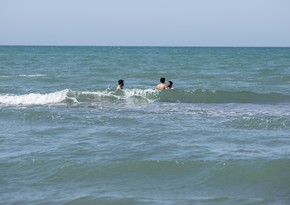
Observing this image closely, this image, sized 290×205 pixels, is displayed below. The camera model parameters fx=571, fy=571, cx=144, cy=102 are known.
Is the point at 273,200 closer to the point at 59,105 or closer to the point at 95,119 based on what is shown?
the point at 95,119

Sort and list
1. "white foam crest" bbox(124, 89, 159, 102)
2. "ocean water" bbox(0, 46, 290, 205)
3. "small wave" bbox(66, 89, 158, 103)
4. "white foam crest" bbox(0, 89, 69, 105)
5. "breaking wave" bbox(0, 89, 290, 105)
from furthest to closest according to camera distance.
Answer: "white foam crest" bbox(124, 89, 159, 102)
"small wave" bbox(66, 89, 158, 103)
"breaking wave" bbox(0, 89, 290, 105)
"white foam crest" bbox(0, 89, 69, 105)
"ocean water" bbox(0, 46, 290, 205)

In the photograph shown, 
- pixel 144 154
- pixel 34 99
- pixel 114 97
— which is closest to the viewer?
pixel 144 154

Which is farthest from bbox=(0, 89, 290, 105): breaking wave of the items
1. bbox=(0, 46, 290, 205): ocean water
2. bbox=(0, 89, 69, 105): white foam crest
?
bbox=(0, 46, 290, 205): ocean water

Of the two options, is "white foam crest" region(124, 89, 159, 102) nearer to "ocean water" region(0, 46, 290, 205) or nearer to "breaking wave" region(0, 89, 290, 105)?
"breaking wave" region(0, 89, 290, 105)

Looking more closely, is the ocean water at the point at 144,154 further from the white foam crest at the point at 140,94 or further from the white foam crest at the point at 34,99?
Result: the white foam crest at the point at 140,94

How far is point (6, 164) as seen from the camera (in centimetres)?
899

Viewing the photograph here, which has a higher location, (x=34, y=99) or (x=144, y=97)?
(x=144, y=97)

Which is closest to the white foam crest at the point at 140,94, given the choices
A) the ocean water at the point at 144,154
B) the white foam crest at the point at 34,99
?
the ocean water at the point at 144,154

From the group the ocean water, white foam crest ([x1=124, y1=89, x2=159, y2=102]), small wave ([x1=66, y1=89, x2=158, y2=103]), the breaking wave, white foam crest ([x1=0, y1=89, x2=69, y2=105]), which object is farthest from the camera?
white foam crest ([x1=124, y1=89, x2=159, y2=102])

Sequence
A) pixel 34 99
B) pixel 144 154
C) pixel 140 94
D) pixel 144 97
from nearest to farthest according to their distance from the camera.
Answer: pixel 144 154 → pixel 34 99 → pixel 144 97 → pixel 140 94

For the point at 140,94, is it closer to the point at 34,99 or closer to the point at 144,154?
the point at 34,99

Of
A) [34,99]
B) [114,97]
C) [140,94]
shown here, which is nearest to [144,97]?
[114,97]

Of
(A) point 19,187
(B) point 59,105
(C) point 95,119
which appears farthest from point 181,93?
(A) point 19,187

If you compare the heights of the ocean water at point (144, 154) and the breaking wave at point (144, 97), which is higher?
the breaking wave at point (144, 97)
